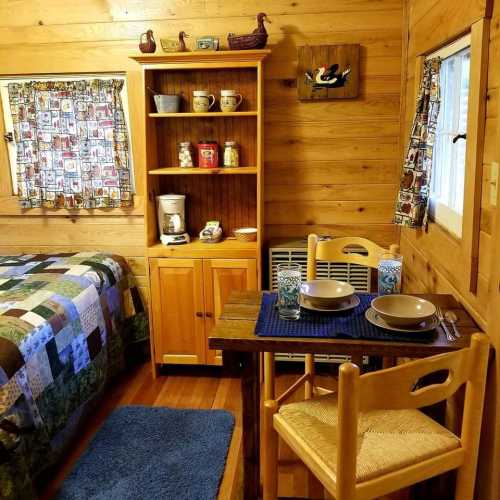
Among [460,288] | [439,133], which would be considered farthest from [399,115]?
[460,288]

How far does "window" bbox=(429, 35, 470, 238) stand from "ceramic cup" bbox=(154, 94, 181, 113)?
1.36 m

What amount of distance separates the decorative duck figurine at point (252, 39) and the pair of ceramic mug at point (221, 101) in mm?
243

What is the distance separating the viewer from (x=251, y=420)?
1870mm

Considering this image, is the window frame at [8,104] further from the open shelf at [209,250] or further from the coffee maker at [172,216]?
the open shelf at [209,250]

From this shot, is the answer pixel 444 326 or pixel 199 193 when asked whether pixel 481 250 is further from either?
pixel 199 193

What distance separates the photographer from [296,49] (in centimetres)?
298

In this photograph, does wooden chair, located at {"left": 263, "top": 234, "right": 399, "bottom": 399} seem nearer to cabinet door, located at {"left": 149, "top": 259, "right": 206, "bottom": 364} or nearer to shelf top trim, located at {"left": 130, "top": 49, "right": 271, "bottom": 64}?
cabinet door, located at {"left": 149, "top": 259, "right": 206, "bottom": 364}

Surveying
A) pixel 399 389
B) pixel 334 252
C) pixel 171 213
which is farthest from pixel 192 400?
pixel 399 389

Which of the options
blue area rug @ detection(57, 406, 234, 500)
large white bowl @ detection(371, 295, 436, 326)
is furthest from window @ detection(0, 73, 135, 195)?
large white bowl @ detection(371, 295, 436, 326)

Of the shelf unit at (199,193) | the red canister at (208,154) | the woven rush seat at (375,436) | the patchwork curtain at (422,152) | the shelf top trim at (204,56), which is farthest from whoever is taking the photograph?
the red canister at (208,154)

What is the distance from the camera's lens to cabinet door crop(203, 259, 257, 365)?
292 cm

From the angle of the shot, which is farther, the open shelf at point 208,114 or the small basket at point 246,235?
the small basket at point 246,235

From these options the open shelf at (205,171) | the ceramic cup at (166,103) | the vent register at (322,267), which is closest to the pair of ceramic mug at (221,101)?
the ceramic cup at (166,103)

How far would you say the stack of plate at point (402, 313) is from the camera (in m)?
1.67
